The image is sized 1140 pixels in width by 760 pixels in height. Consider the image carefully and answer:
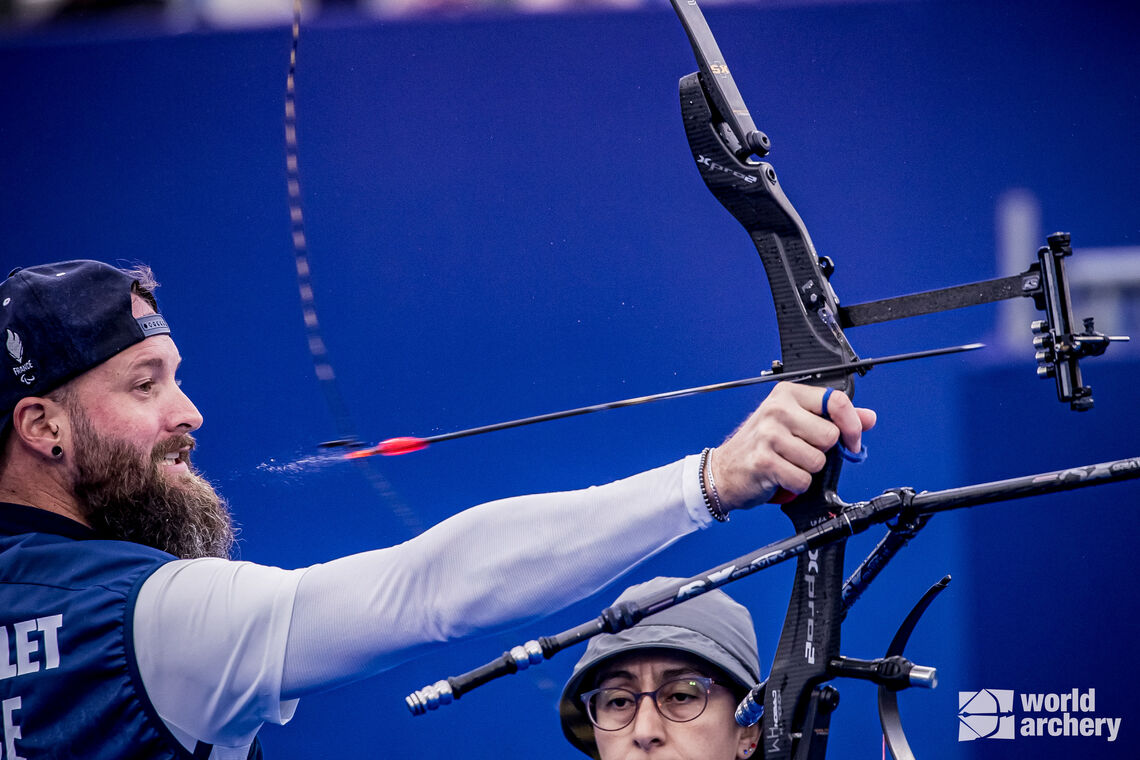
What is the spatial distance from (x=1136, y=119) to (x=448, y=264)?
1.23 metres

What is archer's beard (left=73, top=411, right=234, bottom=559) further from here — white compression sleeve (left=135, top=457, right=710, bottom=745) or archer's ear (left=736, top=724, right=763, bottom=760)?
archer's ear (left=736, top=724, right=763, bottom=760)

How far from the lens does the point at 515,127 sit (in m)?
2.09

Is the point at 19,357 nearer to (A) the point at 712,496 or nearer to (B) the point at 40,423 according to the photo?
(B) the point at 40,423

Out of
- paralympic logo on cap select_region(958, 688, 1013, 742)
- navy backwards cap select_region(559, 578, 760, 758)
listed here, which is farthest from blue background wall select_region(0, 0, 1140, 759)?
navy backwards cap select_region(559, 578, 760, 758)

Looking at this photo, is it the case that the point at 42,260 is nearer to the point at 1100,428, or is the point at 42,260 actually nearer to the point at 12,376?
the point at 12,376

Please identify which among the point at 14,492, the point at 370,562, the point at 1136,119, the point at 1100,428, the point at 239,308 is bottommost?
the point at 370,562

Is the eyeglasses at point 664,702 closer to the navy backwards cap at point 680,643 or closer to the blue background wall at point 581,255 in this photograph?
the navy backwards cap at point 680,643

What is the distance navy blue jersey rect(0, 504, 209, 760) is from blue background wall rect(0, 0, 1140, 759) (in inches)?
25.3

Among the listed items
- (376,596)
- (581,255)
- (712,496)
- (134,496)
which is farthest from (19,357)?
(712,496)

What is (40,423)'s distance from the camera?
5.34 ft

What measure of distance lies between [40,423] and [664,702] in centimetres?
102

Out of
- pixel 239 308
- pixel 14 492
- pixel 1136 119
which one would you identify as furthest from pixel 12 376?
pixel 1136 119

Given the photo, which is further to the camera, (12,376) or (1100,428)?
(1100,428)

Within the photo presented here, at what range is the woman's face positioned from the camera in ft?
5.58
